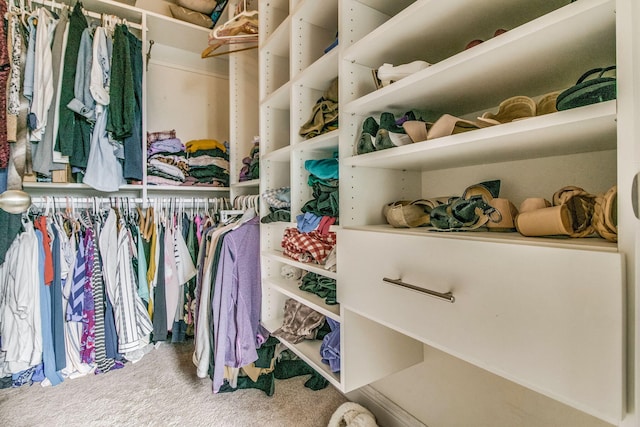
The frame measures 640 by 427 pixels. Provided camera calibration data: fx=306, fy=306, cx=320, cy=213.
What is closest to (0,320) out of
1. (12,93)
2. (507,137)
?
(12,93)

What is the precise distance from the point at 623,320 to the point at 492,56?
1.76 feet

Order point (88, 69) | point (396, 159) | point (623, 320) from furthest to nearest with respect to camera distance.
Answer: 1. point (88, 69)
2. point (396, 159)
3. point (623, 320)

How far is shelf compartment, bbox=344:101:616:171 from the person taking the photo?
52 cm

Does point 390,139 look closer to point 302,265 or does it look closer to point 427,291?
point 427,291

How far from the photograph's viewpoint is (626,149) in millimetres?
466

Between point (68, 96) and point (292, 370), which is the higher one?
point (68, 96)

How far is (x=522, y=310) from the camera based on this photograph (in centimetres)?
56

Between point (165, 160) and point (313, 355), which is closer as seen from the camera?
point (313, 355)

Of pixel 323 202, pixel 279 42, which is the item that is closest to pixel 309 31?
pixel 279 42

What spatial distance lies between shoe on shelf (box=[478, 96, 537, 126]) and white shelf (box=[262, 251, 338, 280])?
622 millimetres

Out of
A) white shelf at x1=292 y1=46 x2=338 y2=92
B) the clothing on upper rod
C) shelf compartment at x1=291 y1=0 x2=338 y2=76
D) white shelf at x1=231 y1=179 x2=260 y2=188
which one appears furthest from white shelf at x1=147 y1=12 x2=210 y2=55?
white shelf at x1=292 y1=46 x2=338 y2=92

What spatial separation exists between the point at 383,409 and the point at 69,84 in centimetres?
227

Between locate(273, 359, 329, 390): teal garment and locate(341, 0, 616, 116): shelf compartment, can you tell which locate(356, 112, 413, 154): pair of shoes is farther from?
locate(273, 359, 329, 390): teal garment

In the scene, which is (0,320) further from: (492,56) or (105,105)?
(492,56)
